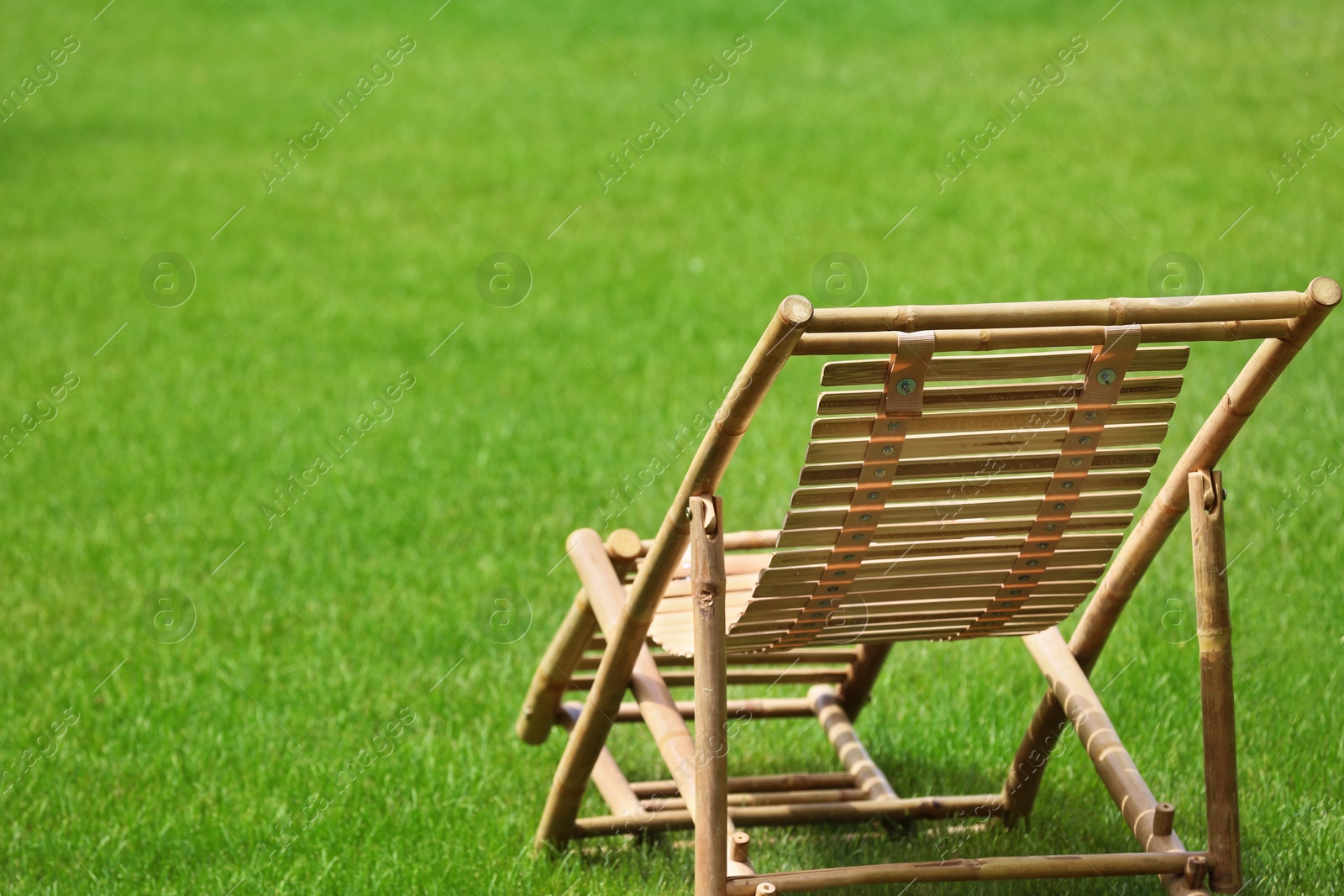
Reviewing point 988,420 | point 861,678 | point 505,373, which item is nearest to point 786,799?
point 861,678

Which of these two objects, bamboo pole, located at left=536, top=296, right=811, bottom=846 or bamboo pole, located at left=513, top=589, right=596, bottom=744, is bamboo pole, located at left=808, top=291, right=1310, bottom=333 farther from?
bamboo pole, located at left=513, top=589, right=596, bottom=744

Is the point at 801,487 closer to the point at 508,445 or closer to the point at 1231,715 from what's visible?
the point at 1231,715

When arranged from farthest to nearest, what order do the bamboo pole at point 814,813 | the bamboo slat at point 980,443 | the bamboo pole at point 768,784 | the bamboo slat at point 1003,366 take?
1. the bamboo pole at point 768,784
2. the bamboo pole at point 814,813
3. the bamboo slat at point 980,443
4. the bamboo slat at point 1003,366

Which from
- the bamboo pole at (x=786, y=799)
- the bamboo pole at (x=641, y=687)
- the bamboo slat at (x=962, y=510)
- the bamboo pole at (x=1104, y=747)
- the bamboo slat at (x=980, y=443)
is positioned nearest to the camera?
the bamboo slat at (x=980, y=443)

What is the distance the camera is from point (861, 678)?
12.8 ft

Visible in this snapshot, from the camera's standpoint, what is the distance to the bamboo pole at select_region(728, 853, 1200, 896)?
266 cm

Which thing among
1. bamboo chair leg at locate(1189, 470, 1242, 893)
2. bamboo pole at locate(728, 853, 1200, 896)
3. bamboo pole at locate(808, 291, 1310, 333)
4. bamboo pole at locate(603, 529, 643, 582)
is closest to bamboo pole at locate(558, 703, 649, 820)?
bamboo pole at locate(603, 529, 643, 582)

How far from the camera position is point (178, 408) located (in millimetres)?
7023

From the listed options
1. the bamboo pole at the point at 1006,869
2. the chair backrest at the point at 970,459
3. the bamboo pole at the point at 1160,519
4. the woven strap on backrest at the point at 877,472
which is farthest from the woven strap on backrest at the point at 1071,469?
the bamboo pole at the point at 1006,869

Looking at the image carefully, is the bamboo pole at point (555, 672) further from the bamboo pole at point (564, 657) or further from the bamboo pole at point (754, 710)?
the bamboo pole at point (754, 710)

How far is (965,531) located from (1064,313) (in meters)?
0.55

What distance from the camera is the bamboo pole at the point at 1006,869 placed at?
2656 mm

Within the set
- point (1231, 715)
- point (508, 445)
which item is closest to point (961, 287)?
point (508, 445)

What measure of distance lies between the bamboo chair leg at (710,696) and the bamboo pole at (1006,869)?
153 millimetres
